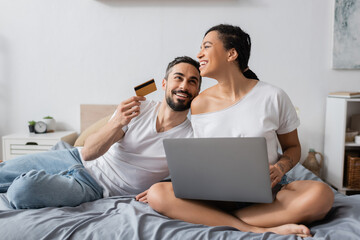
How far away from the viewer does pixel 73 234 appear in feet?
3.60

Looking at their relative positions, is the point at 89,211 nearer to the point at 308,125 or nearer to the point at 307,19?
the point at 308,125

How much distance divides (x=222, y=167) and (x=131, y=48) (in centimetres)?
205

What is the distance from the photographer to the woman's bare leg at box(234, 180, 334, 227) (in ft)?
3.78

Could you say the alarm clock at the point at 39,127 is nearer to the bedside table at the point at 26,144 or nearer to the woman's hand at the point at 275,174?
the bedside table at the point at 26,144

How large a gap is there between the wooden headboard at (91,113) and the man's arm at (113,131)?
131 centimetres

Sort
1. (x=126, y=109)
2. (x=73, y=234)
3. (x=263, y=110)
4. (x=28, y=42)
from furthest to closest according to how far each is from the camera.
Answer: (x=28, y=42)
(x=126, y=109)
(x=263, y=110)
(x=73, y=234)

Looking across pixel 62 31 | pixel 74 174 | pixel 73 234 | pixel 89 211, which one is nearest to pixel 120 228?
pixel 73 234

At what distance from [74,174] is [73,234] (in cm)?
49

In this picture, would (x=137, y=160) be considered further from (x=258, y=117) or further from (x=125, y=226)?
(x=258, y=117)

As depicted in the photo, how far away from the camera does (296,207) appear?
1164 millimetres

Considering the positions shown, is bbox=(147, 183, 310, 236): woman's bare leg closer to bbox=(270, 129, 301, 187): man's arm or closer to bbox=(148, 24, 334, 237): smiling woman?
bbox=(148, 24, 334, 237): smiling woman

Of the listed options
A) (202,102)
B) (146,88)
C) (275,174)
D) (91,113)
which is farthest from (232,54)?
(91,113)

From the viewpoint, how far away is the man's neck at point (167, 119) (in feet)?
5.27

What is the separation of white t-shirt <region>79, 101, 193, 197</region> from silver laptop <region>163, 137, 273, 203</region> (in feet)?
1.32
